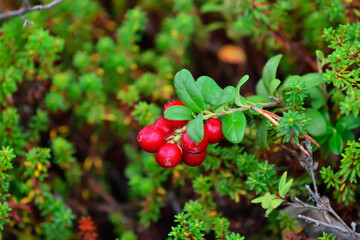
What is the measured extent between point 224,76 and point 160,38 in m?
0.62

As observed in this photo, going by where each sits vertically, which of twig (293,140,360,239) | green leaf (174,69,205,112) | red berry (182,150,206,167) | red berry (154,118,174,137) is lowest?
twig (293,140,360,239)

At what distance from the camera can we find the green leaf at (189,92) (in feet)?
4.91

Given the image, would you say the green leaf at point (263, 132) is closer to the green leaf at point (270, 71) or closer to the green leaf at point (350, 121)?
the green leaf at point (270, 71)

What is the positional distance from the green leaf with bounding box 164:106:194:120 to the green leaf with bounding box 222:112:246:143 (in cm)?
14

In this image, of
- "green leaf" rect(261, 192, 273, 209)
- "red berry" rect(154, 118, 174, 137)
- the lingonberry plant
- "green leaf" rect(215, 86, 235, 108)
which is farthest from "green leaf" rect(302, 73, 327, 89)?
"red berry" rect(154, 118, 174, 137)

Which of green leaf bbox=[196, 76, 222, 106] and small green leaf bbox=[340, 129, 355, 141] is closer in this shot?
green leaf bbox=[196, 76, 222, 106]

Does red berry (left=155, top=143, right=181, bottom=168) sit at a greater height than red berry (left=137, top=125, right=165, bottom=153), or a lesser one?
lesser

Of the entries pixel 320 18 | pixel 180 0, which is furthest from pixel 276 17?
pixel 180 0

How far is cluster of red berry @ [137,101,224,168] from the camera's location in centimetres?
141

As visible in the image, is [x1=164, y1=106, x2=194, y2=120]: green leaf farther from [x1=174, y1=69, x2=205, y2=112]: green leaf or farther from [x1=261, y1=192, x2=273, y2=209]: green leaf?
[x1=261, y1=192, x2=273, y2=209]: green leaf

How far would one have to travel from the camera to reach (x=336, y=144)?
171 cm

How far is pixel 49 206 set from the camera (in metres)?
2.02

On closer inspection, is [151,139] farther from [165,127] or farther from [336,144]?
[336,144]

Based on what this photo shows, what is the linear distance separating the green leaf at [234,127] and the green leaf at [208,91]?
10 cm
